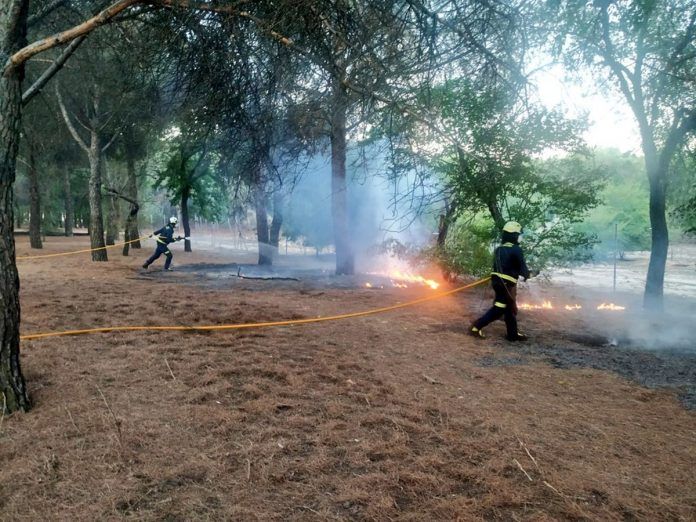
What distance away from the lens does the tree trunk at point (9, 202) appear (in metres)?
3.87

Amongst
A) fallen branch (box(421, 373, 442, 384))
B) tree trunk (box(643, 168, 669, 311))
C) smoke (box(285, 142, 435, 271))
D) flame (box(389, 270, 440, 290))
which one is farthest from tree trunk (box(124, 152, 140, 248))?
tree trunk (box(643, 168, 669, 311))

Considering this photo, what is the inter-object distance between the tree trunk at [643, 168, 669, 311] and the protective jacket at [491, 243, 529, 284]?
4.95 metres

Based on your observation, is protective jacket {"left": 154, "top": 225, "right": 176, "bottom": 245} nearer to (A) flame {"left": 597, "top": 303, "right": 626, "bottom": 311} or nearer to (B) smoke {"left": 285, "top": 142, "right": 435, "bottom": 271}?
(B) smoke {"left": 285, "top": 142, "right": 435, "bottom": 271}

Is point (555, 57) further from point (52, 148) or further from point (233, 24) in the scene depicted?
point (52, 148)

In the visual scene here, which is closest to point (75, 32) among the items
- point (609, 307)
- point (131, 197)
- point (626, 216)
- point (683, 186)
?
point (609, 307)

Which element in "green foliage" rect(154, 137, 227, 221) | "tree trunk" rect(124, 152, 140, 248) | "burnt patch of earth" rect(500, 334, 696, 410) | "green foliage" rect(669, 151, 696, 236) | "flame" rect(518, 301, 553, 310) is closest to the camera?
"burnt patch of earth" rect(500, 334, 696, 410)

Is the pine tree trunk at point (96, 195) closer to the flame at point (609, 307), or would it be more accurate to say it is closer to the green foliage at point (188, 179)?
the green foliage at point (188, 179)

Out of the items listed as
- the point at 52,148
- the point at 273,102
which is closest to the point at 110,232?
the point at 52,148

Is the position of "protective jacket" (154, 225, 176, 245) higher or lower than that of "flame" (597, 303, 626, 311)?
higher

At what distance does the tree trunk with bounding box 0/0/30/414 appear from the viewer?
3869 millimetres

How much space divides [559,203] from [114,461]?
10310mm

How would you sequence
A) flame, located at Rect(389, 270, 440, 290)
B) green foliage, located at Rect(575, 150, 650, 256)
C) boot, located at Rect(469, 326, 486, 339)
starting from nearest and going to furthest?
boot, located at Rect(469, 326, 486, 339) → flame, located at Rect(389, 270, 440, 290) → green foliage, located at Rect(575, 150, 650, 256)

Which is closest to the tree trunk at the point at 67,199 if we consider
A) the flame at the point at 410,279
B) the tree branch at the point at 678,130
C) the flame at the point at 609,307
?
the flame at the point at 410,279

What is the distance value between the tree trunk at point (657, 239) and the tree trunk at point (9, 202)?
1143cm
